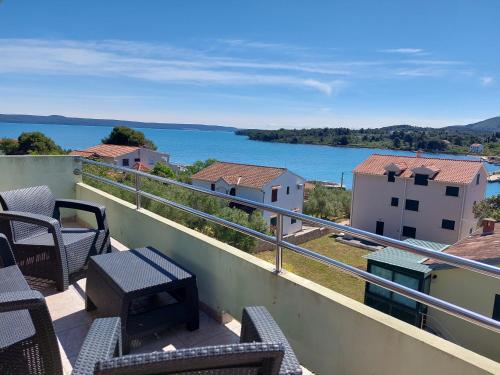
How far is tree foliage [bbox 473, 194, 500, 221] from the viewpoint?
23.3 m

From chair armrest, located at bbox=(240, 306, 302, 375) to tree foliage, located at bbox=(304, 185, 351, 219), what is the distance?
29009mm

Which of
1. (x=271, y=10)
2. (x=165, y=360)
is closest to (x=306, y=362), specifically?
(x=165, y=360)

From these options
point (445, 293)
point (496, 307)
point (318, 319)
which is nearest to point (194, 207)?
point (445, 293)

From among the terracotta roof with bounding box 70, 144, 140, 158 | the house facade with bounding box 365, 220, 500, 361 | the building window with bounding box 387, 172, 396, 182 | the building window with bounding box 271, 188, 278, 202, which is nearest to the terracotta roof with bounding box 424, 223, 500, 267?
the house facade with bounding box 365, 220, 500, 361

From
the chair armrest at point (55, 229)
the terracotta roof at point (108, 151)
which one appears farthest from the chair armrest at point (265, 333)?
the terracotta roof at point (108, 151)

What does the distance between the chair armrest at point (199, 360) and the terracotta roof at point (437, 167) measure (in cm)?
2660

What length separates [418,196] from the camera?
25672mm

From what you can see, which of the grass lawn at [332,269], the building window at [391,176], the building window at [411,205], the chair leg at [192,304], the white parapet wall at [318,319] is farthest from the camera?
the building window at [391,176]

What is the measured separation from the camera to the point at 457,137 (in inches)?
2822

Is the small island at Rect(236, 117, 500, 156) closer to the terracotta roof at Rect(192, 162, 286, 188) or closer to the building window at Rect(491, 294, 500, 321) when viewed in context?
the terracotta roof at Rect(192, 162, 286, 188)

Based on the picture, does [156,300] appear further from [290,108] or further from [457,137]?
[457,137]

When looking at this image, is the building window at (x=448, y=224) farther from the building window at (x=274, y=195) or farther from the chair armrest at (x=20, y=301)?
the chair armrest at (x=20, y=301)

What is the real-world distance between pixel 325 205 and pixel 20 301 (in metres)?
30.5

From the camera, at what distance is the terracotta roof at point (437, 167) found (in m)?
24.4
